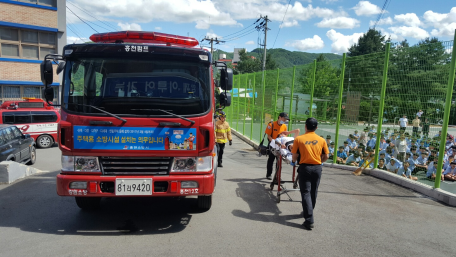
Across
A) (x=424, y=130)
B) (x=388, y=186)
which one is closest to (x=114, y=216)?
(x=388, y=186)

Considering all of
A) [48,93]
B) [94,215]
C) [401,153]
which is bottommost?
[94,215]

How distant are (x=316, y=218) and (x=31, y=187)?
19.5 ft

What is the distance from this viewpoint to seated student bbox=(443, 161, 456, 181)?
28.1ft

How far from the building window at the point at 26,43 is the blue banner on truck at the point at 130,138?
20.3 metres

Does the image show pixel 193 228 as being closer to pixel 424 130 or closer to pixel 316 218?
pixel 316 218

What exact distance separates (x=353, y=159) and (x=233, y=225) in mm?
5977

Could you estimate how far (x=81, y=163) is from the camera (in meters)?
4.53

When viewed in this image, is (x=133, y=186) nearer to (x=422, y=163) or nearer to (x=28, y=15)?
(x=422, y=163)

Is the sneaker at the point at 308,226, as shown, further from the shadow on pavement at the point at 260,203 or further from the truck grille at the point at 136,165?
the truck grille at the point at 136,165

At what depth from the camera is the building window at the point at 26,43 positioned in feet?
66.9

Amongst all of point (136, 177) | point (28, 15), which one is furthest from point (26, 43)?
point (136, 177)

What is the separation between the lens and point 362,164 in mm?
8461

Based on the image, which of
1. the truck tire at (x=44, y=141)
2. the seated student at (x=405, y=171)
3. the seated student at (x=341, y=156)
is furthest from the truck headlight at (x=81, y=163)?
the truck tire at (x=44, y=141)

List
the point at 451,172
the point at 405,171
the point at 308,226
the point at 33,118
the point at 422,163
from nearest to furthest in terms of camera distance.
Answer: the point at 308,226
the point at 422,163
the point at 405,171
the point at 451,172
the point at 33,118
